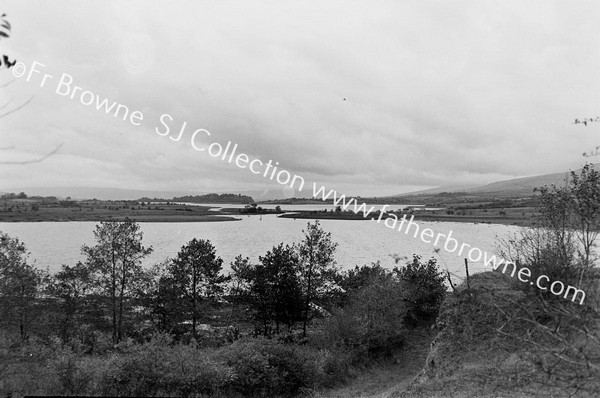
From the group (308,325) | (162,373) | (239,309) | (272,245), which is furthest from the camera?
(272,245)

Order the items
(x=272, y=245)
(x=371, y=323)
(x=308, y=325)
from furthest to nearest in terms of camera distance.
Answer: (x=272, y=245) → (x=308, y=325) → (x=371, y=323)

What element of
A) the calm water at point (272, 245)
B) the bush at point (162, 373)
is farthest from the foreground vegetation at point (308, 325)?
the calm water at point (272, 245)

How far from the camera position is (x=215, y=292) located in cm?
3391

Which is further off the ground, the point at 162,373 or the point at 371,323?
the point at 162,373

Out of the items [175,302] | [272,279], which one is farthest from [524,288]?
[175,302]

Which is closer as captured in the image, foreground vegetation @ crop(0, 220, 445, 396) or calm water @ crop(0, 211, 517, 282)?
foreground vegetation @ crop(0, 220, 445, 396)

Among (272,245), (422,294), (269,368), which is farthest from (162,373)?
(272,245)

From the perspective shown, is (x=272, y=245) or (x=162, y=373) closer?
(x=162, y=373)

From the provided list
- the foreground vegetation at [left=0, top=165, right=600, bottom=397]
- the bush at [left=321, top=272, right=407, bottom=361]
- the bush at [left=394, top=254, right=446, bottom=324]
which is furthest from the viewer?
the bush at [left=394, top=254, right=446, bottom=324]

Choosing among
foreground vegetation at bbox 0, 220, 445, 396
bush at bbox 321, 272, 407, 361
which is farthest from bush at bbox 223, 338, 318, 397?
bush at bbox 321, 272, 407, 361

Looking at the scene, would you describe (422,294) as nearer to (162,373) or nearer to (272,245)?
(162,373)

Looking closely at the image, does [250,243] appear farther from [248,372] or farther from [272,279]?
[248,372]

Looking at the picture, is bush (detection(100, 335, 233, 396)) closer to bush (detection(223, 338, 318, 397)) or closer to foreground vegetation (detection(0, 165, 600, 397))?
foreground vegetation (detection(0, 165, 600, 397))

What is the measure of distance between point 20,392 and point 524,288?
17.2m
